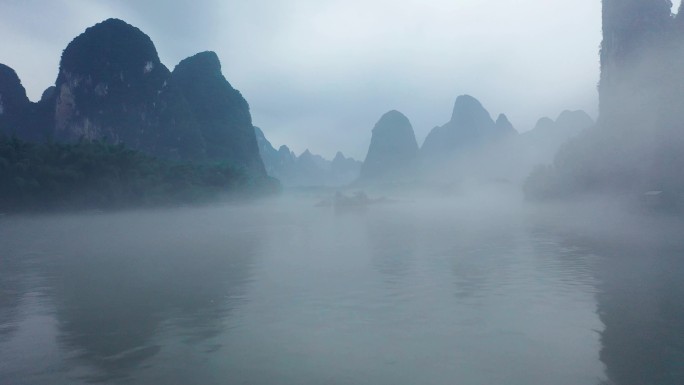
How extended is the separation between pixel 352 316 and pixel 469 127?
389ft

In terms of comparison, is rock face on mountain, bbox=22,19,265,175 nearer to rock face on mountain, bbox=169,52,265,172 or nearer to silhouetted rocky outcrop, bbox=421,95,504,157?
rock face on mountain, bbox=169,52,265,172

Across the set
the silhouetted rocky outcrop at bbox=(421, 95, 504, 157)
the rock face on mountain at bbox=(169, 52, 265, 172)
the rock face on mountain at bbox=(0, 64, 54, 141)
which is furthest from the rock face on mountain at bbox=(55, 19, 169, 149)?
the silhouetted rocky outcrop at bbox=(421, 95, 504, 157)

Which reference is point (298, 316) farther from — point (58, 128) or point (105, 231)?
point (58, 128)

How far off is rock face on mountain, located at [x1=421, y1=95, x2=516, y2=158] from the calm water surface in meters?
108

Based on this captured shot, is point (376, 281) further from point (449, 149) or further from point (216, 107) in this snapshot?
point (449, 149)

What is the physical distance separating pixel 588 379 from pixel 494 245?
9926 millimetres

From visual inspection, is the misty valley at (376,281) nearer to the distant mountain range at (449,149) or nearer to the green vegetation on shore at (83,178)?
the green vegetation on shore at (83,178)

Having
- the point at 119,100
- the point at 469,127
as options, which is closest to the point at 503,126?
the point at 469,127

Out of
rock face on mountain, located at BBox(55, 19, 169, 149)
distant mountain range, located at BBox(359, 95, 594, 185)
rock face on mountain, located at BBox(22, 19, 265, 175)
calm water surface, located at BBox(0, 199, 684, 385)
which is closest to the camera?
calm water surface, located at BBox(0, 199, 684, 385)

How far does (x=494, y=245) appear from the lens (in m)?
14.3

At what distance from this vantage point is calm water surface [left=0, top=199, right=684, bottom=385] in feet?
16.3

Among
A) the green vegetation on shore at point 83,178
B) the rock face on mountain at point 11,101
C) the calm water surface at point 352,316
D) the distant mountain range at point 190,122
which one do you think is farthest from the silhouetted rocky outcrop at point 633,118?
the rock face on mountain at point 11,101

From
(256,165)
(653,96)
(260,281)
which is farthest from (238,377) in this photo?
(256,165)

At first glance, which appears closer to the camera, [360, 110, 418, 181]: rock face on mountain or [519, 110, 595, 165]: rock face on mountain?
[519, 110, 595, 165]: rock face on mountain
